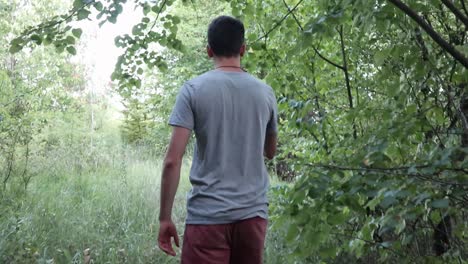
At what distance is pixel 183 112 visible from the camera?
1957 mm

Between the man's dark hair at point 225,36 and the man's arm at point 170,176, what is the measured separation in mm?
392

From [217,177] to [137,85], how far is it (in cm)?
155

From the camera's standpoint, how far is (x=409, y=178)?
69.0 inches

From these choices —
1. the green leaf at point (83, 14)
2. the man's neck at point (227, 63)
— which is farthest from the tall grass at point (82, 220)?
the man's neck at point (227, 63)

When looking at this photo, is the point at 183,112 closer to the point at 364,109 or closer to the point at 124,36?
the point at 364,109

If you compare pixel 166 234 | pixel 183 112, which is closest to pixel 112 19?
pixel 183 112

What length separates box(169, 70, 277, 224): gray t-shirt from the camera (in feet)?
6.42

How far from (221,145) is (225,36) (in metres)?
0.46

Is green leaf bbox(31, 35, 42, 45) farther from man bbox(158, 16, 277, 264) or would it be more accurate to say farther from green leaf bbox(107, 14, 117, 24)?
man bbox(158, 16, 277, 264)

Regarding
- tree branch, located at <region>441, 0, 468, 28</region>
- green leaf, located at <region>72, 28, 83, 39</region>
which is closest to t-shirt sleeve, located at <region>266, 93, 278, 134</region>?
tree branch, located at <region>441, 0, 468, 28</region>

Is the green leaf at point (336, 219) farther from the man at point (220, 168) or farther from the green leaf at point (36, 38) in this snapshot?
the green leaf at point (36, 38)

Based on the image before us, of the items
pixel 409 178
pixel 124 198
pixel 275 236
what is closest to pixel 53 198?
pixel 124 198

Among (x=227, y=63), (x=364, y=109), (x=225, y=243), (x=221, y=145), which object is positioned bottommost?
(x=225, y=243)

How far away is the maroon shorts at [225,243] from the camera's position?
1943mm
